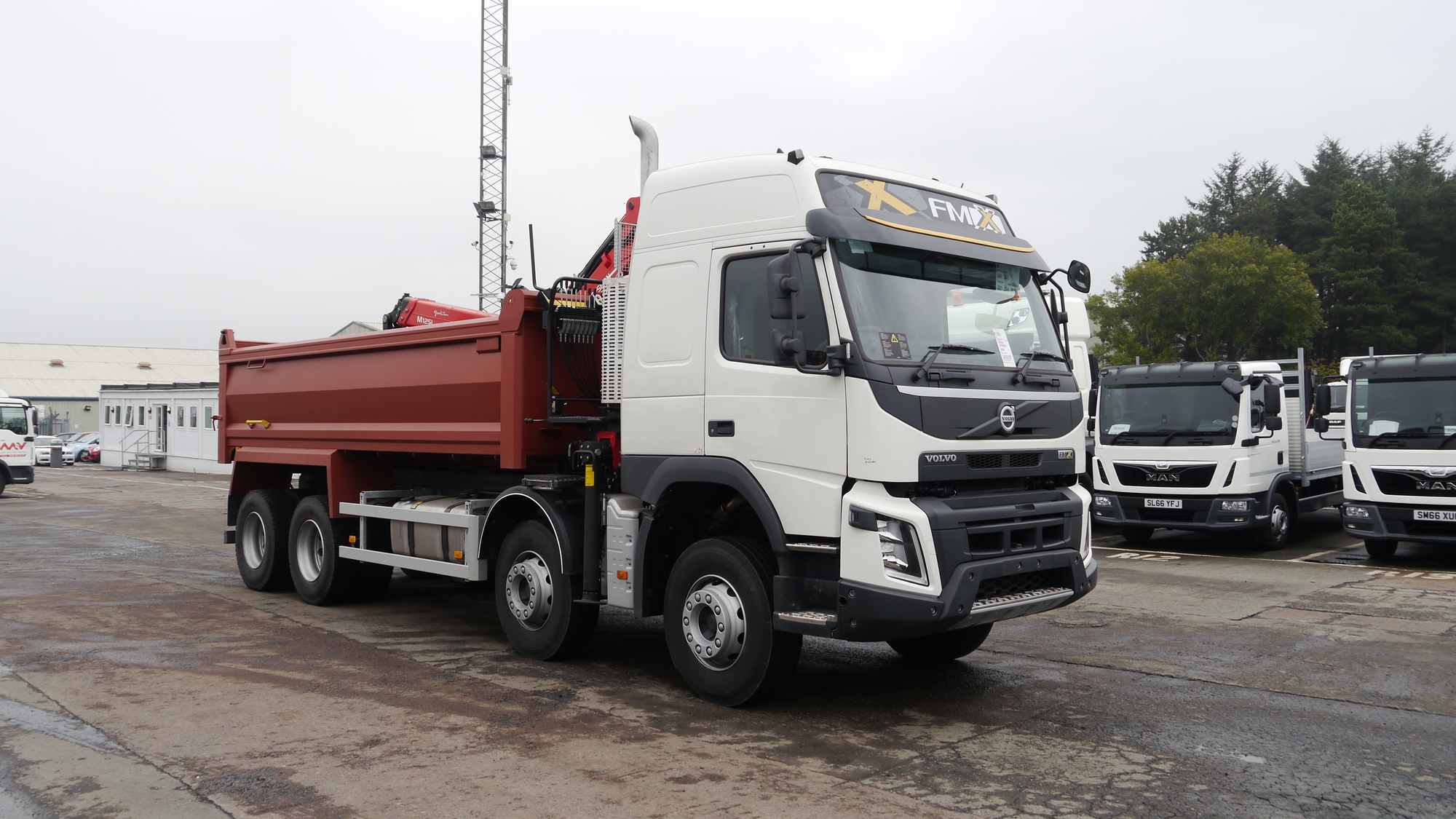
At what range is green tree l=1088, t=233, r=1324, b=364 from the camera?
4412 centimetres

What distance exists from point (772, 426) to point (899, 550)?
3.35 ft

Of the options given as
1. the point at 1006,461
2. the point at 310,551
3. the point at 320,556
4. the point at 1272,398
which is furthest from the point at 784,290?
the point at 1272,398

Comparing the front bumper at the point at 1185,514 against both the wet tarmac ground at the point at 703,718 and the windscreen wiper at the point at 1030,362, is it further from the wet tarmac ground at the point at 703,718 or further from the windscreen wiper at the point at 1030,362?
the windscreen wiper at the point at 1030,362

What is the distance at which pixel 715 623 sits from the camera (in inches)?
248

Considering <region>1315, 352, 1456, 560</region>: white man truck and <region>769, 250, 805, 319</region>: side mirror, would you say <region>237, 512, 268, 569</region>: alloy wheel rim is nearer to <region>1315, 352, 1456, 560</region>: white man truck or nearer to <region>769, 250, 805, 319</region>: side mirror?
<region>769, 250, 805, 319</region>: side mirror

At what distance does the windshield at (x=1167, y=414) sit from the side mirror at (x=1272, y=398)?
348 millimetres

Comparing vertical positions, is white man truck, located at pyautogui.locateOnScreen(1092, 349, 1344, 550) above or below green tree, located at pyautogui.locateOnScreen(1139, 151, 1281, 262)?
below

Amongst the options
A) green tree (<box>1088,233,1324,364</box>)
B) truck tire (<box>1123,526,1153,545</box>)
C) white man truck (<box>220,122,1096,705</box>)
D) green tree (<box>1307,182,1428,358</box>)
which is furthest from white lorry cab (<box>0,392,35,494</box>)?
green tree (<box>1307,182,1428,358</box>)

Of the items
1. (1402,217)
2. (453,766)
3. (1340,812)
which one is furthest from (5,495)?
(1402,217)

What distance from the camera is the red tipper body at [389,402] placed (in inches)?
295

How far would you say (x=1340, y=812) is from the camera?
14.9 ft

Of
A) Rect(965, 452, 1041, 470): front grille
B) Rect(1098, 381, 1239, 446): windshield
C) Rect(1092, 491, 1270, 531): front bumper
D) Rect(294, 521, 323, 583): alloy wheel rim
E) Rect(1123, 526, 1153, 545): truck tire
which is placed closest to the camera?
Rect(965, 452, 1041, 470): front grille

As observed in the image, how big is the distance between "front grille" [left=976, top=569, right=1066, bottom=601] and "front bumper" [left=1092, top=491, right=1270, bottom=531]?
26.0 ft

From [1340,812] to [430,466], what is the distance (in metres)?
7.15
